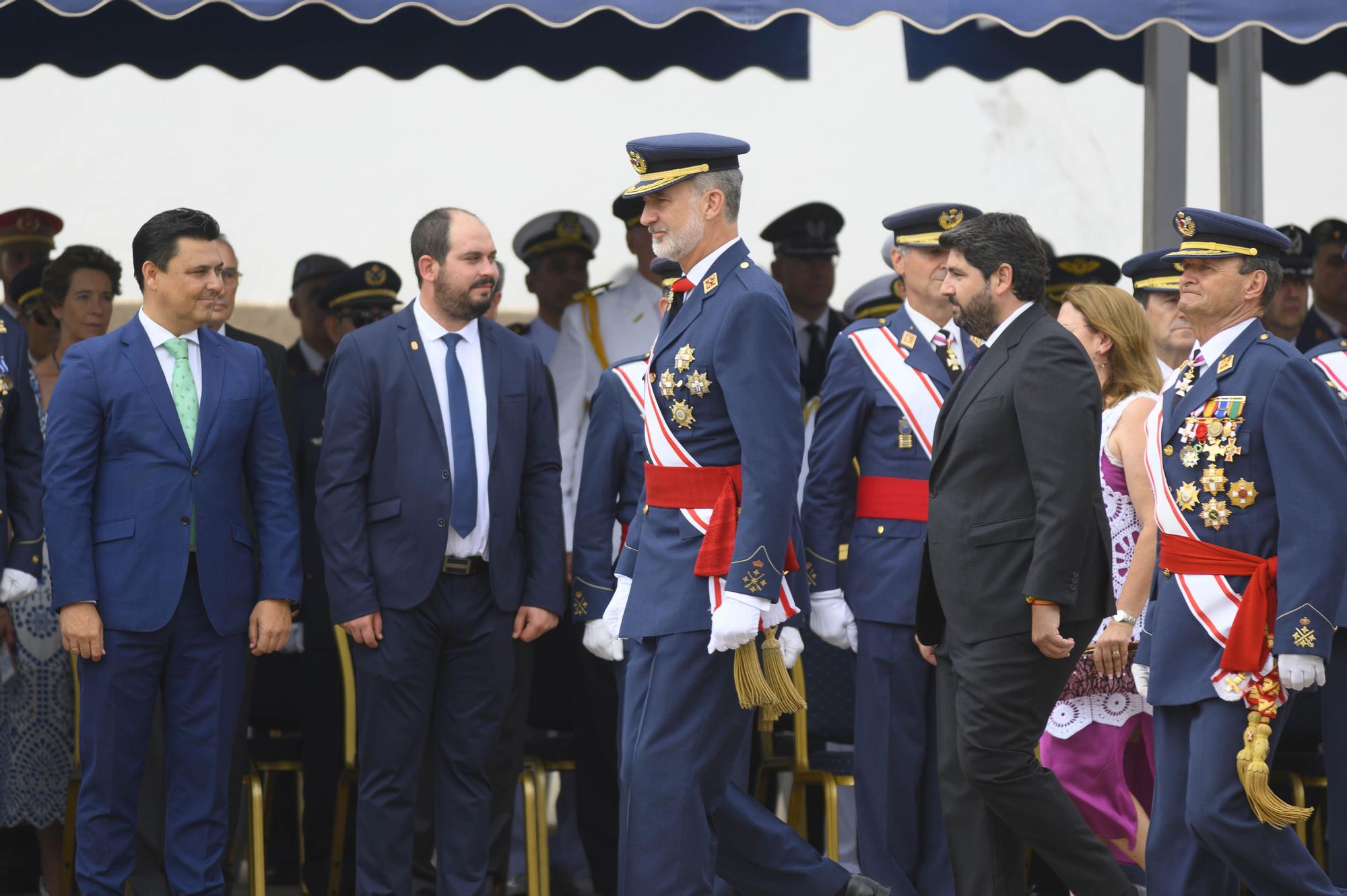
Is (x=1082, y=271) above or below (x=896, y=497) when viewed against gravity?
above

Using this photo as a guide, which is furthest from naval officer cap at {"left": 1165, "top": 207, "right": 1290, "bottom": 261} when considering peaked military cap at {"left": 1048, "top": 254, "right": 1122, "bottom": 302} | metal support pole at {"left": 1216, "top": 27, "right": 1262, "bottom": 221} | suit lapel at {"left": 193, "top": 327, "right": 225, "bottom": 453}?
suit lapel at {"left": 193, "top": 327, "right": 225, "bottom": 453}

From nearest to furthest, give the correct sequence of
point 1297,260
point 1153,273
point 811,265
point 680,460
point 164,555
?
point 680,460 < point 164,555 < point 1153,273 < point 1297,260 < point 811,265

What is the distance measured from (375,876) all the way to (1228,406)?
8.02 feet

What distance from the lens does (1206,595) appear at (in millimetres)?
4262

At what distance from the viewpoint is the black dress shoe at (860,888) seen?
449 centimetres

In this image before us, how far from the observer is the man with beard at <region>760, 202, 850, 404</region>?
692 cm

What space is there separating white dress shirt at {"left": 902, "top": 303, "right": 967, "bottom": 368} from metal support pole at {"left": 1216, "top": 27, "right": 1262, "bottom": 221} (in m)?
1.28

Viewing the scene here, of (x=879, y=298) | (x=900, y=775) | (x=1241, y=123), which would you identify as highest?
(x=1241, y=123)

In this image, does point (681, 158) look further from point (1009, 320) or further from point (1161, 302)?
point (1161, 302)

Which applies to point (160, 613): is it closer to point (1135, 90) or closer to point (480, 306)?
point (480, 306)

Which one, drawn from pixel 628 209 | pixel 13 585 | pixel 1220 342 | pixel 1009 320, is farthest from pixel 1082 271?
pixel 13 585

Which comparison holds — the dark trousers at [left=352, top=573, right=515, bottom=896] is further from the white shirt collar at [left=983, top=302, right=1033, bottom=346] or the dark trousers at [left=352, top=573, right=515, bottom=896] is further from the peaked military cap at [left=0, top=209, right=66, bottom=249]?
the peaked military cap at [left=0, top=209, right=66, bottom=249]

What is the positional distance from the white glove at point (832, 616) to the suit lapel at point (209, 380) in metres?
1.68

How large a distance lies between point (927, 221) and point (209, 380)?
2018 mm
